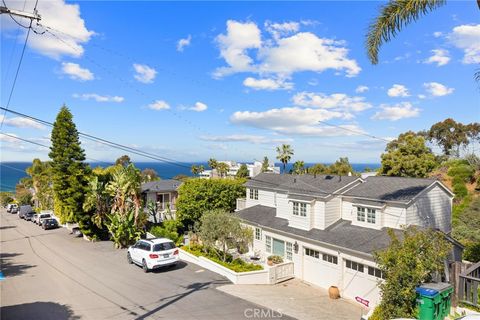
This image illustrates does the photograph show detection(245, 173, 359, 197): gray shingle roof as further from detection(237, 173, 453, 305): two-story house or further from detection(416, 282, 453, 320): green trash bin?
detection(416, 282, 453, 320): green trash bin

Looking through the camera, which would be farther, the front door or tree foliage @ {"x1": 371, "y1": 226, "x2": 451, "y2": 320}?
the front door

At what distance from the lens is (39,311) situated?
13500 mm

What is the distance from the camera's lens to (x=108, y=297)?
50.0 feet

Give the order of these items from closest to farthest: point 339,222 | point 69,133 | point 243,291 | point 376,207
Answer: point 243,291, point 376,207, point 339,222, point 69,133

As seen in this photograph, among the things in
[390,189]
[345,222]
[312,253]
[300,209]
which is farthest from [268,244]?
[390,189]

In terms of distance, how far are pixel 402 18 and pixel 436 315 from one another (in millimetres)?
9819

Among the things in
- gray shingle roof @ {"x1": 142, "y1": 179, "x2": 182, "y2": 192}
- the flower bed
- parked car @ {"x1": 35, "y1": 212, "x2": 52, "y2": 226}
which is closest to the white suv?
the flower bed

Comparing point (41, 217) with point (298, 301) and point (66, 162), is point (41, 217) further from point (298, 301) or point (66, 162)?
point (298, 301)

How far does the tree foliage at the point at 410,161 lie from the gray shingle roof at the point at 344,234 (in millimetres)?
27631

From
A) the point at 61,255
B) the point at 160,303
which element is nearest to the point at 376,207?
the point at 160,303

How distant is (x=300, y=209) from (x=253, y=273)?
220 inches

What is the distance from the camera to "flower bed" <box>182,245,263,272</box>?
19.7 m

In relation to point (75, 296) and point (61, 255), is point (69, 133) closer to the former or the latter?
point (61, 255)

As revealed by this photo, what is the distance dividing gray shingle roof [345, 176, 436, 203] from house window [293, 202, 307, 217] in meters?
2.93
